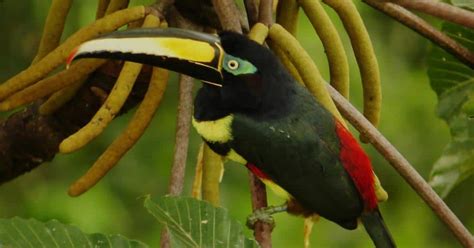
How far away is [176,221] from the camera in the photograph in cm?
129

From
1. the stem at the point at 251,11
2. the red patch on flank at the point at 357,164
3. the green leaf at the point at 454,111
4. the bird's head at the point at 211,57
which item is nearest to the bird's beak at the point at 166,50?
the bird's head at the point at 211,57

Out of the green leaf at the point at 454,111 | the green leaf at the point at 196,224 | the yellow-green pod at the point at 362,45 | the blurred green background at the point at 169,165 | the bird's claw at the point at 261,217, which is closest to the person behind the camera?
the green leaf at the point at 196,224

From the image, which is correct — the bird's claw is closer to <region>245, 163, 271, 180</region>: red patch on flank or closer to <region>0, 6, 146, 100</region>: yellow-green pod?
<region>245, 163, 271, 180</region>: red patch on flank

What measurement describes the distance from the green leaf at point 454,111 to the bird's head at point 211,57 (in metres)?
0.34

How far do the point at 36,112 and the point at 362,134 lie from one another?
1.74 feet

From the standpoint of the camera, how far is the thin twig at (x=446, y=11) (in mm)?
1479

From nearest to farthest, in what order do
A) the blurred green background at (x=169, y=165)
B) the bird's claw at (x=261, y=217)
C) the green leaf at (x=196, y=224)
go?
1. the green leaf at (x=196, y=224)
2. the bird's claw at (x=261, y=217)
3. the blurred green background at (x=169, y=165)

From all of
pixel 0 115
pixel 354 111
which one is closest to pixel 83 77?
pixel 354 111

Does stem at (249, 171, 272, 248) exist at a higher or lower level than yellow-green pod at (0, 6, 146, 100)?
lower

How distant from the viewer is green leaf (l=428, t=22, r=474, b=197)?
1867 millimetres

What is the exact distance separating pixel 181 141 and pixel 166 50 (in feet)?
0.43

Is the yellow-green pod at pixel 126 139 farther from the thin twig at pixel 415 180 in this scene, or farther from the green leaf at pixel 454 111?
the green leaf at pixel 454 111

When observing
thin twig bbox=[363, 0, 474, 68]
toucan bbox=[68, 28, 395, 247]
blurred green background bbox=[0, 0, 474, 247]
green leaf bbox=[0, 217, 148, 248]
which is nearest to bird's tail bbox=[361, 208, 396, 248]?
toucan bbox=[68, 28, 395, 247]

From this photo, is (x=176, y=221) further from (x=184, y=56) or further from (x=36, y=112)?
(x=36, y=112)
